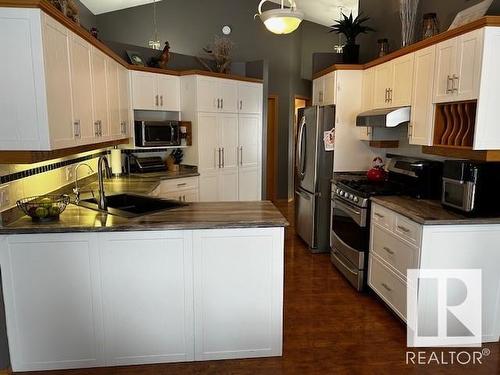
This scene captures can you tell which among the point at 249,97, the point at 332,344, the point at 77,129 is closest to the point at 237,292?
the point at 332,344

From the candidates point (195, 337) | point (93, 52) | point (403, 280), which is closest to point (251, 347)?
point (195, 337)

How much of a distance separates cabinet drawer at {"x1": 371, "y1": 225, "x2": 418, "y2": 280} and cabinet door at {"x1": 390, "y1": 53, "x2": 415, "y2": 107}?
1198mm

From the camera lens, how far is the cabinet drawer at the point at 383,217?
3.00 m

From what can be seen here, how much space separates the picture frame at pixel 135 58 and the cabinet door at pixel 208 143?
990mm

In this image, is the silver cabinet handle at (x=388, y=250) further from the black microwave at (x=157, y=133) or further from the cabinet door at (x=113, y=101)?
the black microwave at (x=157, y=133)

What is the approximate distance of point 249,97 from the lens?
5602 mm

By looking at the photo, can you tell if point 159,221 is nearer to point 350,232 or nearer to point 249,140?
point 350,232

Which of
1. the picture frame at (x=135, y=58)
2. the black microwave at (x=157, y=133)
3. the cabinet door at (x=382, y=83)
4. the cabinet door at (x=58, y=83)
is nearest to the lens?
the cabinet door at (x=58, y=83)

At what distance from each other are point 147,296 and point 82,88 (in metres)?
1.55

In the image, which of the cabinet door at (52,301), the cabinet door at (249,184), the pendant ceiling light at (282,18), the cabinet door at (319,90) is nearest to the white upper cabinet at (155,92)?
the cabinet door at (249,184)

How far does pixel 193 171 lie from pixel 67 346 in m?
2.97

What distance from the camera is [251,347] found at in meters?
2.49

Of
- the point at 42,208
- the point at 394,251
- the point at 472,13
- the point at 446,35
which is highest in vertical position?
the point at 472,13

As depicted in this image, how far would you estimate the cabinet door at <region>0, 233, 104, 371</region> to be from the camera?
225 cm
